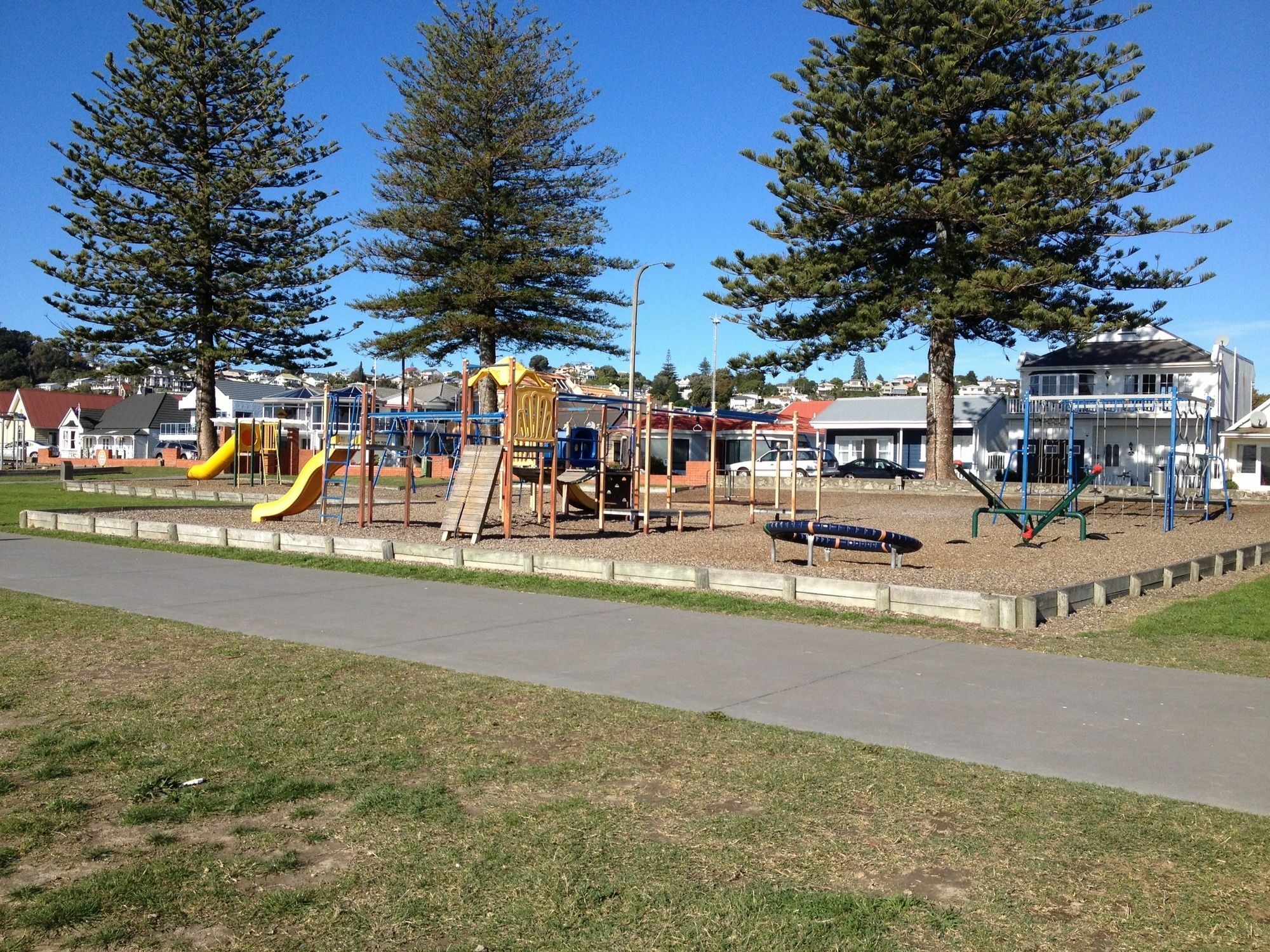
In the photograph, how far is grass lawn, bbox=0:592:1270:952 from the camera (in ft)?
12.2

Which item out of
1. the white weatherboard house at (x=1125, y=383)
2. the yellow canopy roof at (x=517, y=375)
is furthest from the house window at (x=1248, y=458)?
the yellow canopy roof at (x=517, y=375)

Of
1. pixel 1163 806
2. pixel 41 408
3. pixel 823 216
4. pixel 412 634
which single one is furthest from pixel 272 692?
pixel 41 408

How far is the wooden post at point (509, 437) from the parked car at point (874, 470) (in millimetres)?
28560

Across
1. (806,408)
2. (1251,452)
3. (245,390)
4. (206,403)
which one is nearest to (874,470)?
(1251,452)

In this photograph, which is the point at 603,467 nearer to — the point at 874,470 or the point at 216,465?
the point at 216,465

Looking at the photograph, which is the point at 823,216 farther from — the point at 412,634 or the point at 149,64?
the point at 412,634

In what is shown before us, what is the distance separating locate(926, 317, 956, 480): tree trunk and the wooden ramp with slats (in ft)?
67.3

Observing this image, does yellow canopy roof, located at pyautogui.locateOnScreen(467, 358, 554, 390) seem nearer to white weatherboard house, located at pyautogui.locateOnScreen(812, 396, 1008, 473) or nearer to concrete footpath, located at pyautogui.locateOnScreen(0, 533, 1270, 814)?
concrete footpath, located at pyautogui.locateOnScreen(0, 533, 1270, 814)

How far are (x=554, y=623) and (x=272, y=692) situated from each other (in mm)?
3447

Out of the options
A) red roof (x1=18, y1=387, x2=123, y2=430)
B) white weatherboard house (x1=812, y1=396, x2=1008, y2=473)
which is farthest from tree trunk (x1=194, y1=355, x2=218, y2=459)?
red roof (x1=18, y1=387, x2=123, y2=430)

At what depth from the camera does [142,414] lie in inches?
3787

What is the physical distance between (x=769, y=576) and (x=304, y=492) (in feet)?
40.6

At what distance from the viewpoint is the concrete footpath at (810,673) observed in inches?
236

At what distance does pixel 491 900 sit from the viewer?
12.8ft
